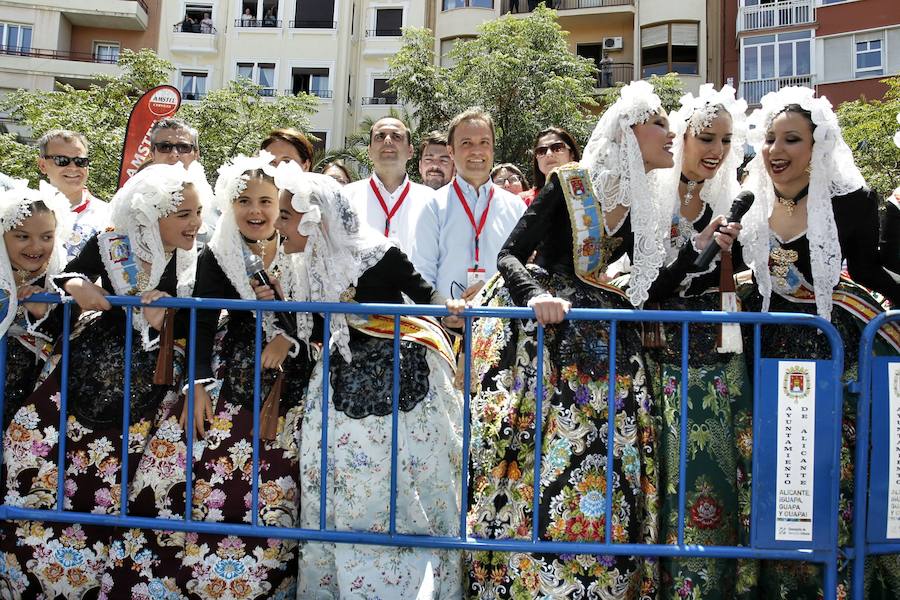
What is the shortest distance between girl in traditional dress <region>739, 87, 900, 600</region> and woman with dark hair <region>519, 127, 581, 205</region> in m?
1.98

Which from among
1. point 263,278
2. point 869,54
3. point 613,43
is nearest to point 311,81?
point 613,43

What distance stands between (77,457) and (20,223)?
1.08m

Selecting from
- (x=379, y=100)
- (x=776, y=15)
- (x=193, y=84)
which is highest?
(x=776, y=15)

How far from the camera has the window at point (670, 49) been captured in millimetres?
27672

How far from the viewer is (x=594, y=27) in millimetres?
29375

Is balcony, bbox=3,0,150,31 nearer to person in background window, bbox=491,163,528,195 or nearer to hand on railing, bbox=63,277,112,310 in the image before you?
person in background window, bbox=491,163,528,195

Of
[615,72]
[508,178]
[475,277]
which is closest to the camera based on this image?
[475,277]

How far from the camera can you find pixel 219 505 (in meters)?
3.35

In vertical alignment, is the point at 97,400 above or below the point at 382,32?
below

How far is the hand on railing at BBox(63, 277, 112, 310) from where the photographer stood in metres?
3.43

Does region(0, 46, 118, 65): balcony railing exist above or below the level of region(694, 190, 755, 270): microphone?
above

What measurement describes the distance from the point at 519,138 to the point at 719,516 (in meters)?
18.0

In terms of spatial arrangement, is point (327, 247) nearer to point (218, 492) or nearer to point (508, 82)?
point (218, 492)

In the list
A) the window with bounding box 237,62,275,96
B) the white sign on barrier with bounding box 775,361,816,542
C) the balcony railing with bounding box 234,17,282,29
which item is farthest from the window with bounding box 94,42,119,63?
the white sign on barrier with bounding box 775,361,816,542
